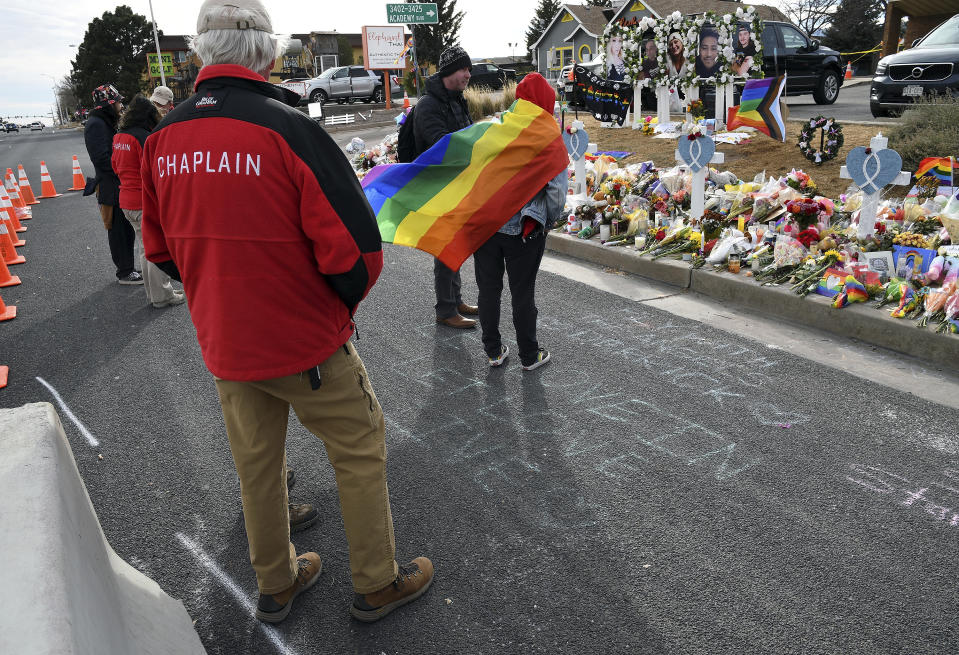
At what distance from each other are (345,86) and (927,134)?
31003mm

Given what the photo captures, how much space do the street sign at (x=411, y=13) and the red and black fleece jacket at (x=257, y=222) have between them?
30.3 meters

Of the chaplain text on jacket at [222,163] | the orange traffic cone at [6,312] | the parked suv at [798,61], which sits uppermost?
the parked suv at [798,61]

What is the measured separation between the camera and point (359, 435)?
7.98 ft

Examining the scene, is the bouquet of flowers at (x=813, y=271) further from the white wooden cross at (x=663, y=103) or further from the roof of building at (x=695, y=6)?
the roof of building at (x=695, y=6)

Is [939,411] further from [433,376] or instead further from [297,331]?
[297,331]

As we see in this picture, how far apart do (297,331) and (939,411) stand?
11.8 feet

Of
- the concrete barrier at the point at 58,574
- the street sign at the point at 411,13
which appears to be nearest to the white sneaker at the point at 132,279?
the concrete barrier at the point at 58,574

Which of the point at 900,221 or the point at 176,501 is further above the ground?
the point at 900,221

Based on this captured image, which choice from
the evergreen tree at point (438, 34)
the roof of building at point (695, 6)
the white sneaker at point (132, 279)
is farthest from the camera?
the evergreen tree at point (438, 34)

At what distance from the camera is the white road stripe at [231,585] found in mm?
2533

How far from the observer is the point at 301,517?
3156 millimetres

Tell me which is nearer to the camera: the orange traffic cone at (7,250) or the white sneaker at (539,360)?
the white sneaker at (539,360)

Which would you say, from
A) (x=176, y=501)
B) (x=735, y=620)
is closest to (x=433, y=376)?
(x=176, y=501)

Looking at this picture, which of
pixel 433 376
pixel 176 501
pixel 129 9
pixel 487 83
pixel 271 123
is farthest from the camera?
pixel 129 9
